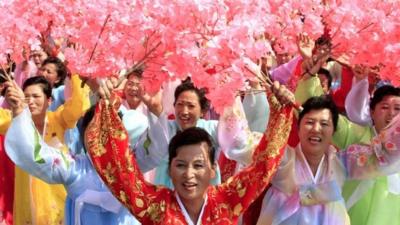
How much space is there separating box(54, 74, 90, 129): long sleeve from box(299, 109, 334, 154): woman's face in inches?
66.7

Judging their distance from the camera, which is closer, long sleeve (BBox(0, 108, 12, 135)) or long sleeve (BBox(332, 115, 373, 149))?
long sleeve (BBox(332, 115, 373, 149))

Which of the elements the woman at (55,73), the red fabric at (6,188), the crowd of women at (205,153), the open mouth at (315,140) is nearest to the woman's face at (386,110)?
the crowd of women at (205,153)

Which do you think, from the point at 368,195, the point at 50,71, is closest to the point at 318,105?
the point at 368,195

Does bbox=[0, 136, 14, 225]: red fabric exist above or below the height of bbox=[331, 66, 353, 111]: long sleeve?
below

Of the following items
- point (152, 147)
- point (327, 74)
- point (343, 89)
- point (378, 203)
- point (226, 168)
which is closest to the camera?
point (152, 147)

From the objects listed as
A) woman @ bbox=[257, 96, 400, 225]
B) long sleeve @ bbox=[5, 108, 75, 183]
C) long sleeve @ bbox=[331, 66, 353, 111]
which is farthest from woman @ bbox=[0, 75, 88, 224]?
long sleeve @ bbox=[331, 66, 353, 111]

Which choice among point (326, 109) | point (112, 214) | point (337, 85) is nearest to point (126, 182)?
point (112, 214)

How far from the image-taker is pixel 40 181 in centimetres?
577

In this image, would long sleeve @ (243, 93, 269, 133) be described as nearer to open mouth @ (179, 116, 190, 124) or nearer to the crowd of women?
the crowd of women

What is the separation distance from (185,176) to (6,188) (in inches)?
106

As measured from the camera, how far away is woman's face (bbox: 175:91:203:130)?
19.1ft

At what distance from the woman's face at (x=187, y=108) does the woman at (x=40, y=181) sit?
0.67 metres

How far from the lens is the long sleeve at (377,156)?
491 centimetres

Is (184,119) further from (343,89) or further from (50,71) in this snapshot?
(50,71)
